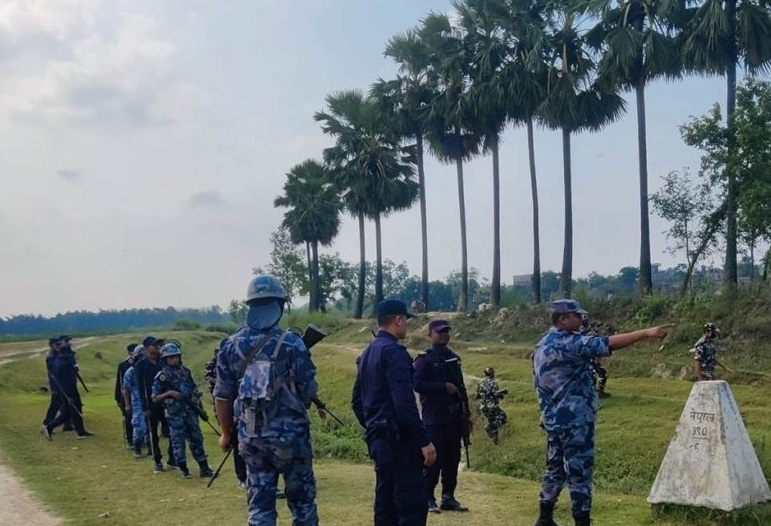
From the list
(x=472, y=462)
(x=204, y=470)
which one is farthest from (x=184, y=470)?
(x=472, y=462)

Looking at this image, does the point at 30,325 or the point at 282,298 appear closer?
the point at 282,298

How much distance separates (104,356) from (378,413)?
3853cm

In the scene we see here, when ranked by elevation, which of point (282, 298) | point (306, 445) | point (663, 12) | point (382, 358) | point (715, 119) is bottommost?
point (306, 445)

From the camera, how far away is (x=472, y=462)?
1266 centimetres

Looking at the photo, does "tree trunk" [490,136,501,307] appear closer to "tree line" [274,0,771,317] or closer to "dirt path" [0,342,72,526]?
"tree line" [274,0,771,317]

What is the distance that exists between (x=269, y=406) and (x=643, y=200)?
72.0 feet

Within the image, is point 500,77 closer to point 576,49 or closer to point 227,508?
point 576,49

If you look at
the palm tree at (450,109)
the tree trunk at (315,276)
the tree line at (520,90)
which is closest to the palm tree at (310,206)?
the tree trunk at (315,276)

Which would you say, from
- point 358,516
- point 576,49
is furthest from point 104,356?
point 358,516

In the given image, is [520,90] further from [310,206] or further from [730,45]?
[310,206]

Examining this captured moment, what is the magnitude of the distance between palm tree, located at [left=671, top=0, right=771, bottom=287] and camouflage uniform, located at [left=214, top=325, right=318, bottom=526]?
18278 mm

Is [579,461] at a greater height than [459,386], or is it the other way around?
[459,386]

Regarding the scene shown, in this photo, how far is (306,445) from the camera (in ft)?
18.1

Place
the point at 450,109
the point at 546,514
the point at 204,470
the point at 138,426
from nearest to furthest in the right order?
the point at 546,514, the point at 204,470, the point at 138,426, the point at 450,109
